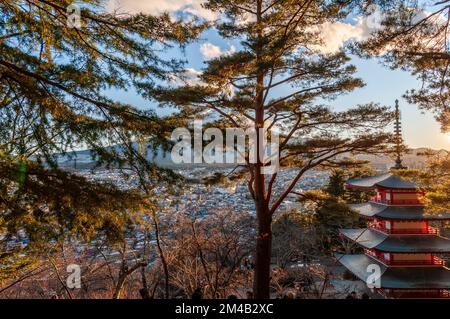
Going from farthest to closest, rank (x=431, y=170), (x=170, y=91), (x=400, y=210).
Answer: (x=400, y=210)
(x=431, y=170)
(x=170, y=91)

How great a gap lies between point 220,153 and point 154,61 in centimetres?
338

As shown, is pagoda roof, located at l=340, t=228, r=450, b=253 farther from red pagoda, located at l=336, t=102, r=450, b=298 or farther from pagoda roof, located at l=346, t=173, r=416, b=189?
pagoda roof, located at l=346, t=173, r=416, b=189

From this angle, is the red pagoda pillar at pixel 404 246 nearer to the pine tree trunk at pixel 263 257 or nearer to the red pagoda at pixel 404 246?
the red pagoda at pixel 404 246

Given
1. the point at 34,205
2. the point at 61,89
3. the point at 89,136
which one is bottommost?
the point at 34,205

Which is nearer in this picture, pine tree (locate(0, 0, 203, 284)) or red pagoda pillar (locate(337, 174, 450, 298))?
pine tree (locate(0, 0, 203, 284))

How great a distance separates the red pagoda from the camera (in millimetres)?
10703

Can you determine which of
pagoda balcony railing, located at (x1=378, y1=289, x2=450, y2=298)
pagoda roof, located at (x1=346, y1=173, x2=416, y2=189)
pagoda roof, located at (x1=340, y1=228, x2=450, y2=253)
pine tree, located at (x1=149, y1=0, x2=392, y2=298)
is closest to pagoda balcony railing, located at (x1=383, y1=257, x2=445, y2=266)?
pagoda roof, located at (x1=340, y1=228, x2=450, y2=253)

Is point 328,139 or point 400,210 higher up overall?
point 328,139

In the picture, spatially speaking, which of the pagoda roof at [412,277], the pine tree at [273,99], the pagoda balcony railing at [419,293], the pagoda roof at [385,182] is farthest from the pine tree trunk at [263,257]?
the pagoda balcony railing at [419,293]

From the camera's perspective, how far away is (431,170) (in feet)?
25.3

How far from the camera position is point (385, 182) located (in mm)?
11773

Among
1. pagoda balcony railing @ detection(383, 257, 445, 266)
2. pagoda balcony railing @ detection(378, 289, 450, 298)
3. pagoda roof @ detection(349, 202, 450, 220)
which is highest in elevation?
pagoda roof @ detection(349, 202, 450, 220)
